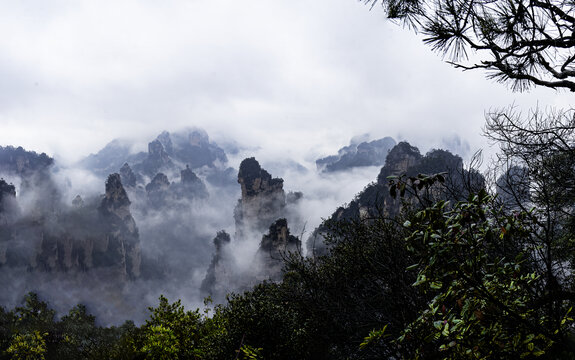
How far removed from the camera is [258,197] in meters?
103

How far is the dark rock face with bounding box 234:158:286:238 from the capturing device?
10131 cm

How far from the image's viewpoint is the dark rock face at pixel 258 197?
10131 cm

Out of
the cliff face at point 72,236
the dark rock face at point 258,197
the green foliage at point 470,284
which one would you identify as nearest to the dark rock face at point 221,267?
the dark rock face at point 258,197

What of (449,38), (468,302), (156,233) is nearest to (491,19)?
(449,38)

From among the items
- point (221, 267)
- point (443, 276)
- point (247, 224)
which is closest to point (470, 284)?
point (443, 276)

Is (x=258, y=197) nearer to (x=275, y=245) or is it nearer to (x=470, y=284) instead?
(x=275, y=245)

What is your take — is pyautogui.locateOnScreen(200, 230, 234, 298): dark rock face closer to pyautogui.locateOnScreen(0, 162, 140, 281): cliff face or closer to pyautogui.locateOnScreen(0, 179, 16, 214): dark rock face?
pyautogui.locateOnScreen(0, 162, 140, 281): cliff face

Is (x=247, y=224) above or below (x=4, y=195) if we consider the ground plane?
below

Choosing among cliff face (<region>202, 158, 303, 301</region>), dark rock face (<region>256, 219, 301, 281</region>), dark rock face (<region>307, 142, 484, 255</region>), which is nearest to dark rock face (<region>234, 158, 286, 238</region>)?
cliff face (<region>202, 158, 303, 301</region>)

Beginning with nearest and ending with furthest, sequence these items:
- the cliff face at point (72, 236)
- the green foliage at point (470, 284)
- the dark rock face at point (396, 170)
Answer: the green foliage at point (470, 284), the dark rock face at point (396, 170), the cliff face at point (72, 236)

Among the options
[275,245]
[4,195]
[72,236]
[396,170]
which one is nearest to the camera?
[275,245]

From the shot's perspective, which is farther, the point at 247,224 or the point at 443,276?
the point at 247,224

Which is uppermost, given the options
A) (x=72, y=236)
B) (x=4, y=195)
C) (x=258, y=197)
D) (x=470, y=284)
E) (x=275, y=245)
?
(x=4, y=195)

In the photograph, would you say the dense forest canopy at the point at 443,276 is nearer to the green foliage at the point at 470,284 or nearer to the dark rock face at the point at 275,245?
the green foliage at the point at 470,284
